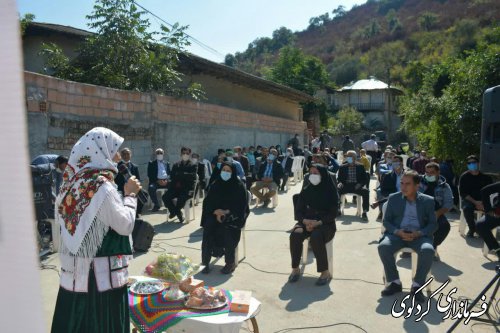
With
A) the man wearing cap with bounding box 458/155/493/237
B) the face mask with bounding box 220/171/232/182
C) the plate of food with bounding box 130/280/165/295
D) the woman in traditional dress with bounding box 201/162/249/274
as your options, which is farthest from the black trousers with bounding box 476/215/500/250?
the plate of food with bounding box 130/280/165/295

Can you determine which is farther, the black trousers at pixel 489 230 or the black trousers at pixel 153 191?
the black trousers at pixel 153 191

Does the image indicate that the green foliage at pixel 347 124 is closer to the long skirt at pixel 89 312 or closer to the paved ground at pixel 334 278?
the paved ground at pixel 334 278

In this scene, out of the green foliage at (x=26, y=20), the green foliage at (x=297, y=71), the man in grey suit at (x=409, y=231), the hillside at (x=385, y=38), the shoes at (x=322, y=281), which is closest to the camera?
the man in grey suit at (x=409, y=231)

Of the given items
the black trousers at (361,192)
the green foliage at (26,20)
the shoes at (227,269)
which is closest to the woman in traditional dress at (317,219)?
the shoes at (227,269)

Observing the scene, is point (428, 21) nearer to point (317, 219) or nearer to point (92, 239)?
point (317, 219)

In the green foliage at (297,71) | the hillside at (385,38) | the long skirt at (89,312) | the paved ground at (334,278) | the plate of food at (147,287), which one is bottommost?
the paved ground at (334,278)

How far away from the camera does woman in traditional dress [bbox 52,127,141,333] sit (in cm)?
273

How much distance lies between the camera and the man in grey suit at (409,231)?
466 cm

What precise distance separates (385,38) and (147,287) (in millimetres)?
97575

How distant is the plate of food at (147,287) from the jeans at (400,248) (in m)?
2.53

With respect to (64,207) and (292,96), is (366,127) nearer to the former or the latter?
(292,96)

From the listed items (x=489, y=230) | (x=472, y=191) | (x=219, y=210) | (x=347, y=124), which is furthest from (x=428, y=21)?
(x=219, y=210)

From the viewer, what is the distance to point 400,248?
493cm

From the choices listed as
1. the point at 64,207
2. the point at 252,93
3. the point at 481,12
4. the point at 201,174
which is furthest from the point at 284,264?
the point at 481,12
